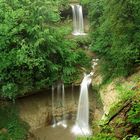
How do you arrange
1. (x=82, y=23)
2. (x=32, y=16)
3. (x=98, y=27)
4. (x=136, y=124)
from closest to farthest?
1. (x=136, y=124)
2. (x=32, y=16)
3. (x=98, y=27)
4. (x=82, y=23)

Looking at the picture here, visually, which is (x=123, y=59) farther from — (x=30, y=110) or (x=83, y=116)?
(x=30, y=110)

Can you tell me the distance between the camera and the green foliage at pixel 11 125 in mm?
17203

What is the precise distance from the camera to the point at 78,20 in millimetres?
25016

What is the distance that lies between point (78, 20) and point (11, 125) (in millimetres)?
10911

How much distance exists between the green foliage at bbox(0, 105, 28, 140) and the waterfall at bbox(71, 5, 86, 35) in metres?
9.20

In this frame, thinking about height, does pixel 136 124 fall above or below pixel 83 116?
below

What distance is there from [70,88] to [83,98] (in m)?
1.04

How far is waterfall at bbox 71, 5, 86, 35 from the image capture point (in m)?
24.9

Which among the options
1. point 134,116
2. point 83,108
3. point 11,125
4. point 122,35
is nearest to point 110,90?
point 83,108

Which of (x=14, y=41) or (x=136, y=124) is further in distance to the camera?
(x=14, y=41)

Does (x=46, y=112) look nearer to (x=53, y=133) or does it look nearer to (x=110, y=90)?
(x=53, y=133)

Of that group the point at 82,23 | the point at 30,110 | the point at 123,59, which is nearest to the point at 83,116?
the point at 30,110

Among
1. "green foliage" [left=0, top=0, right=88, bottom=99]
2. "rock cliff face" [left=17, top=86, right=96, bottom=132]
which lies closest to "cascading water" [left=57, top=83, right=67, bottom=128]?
"rock cliff face" [left=17, top=86, right=96, bottom=132]

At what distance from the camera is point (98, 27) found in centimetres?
1970
